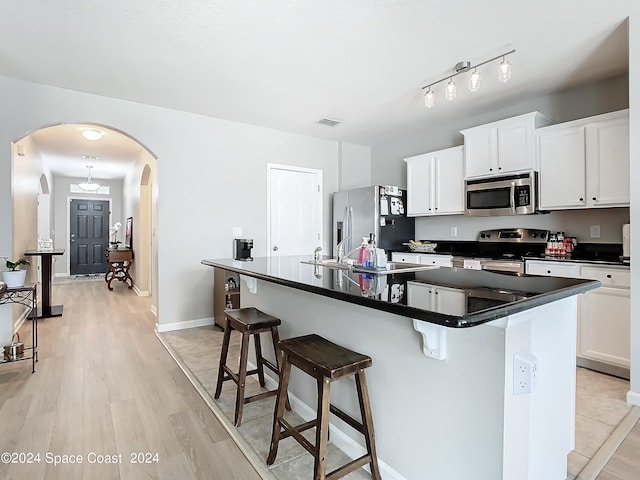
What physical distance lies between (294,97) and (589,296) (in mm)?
3260

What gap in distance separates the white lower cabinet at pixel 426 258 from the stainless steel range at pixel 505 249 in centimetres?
10

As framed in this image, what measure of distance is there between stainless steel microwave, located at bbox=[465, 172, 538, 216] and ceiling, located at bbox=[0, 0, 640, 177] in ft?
2.88

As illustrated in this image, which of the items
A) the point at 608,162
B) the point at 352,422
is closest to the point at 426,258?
the point at 608,162

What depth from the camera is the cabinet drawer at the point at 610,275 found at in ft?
8.77

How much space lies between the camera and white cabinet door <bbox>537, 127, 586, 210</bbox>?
312 centimetres

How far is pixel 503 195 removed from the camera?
3658mm

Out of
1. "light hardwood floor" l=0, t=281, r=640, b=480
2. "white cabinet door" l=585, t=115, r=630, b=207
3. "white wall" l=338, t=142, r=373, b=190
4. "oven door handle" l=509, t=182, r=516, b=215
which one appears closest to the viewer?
"light hardwood floor" l=0, t=281, r=640, b=480

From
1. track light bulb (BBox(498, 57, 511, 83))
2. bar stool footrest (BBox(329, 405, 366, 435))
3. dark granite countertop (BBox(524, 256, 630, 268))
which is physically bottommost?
bar stool footrest (BBox(329, 405, 366, 435))

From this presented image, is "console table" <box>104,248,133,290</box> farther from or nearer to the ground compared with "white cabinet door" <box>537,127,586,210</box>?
nearer to the ground

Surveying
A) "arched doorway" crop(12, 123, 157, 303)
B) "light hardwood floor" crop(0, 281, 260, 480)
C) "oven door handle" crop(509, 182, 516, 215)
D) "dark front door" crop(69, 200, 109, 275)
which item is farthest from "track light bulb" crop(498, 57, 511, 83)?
"dark front door" crop(69, 200, 109, 275)

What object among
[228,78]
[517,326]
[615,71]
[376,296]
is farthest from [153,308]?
[615,71]

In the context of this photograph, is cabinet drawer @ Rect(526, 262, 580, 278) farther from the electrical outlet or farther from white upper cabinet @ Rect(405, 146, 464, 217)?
the electrical outlet

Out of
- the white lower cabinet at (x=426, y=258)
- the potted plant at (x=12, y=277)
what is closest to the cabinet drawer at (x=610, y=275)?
the white lower cabinet at (x=426, y=258)

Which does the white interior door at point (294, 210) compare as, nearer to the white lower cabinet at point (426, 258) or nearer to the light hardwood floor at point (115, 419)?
the white lower cabinet at point (426, 258)
